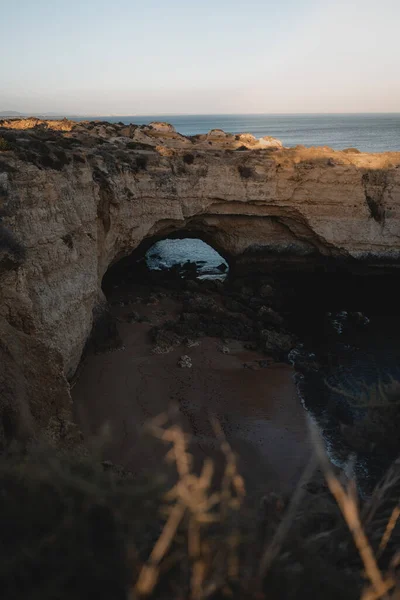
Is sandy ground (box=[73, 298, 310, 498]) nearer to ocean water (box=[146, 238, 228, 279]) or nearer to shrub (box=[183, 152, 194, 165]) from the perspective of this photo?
shrub (box=[183, 152, 194, 165])

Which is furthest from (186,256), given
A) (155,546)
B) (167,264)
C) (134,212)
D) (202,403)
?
(155,546)

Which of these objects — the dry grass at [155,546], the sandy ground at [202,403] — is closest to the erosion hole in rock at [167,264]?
the sandy ground at [202,403]

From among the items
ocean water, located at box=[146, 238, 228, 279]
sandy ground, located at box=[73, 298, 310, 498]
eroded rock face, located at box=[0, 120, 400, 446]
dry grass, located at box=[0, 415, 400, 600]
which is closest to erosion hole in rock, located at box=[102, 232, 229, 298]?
ocean water, located at box=[146, 238, 228, 279]

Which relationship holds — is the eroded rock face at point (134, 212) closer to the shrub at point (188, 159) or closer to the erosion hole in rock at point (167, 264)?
the shrub at point (188, 159)

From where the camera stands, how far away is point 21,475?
6832mm

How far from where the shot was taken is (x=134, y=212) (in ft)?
88.9

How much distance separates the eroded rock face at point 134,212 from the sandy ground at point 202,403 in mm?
2044

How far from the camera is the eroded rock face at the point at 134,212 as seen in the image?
14.5m

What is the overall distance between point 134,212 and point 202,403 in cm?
1270

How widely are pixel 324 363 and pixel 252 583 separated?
720 inches

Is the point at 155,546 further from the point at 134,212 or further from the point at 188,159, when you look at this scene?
the point at 188,159

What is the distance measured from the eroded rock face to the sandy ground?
204 cm

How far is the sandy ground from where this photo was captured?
617 inches

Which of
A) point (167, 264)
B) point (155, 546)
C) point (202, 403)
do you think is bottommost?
point (202, 403)
